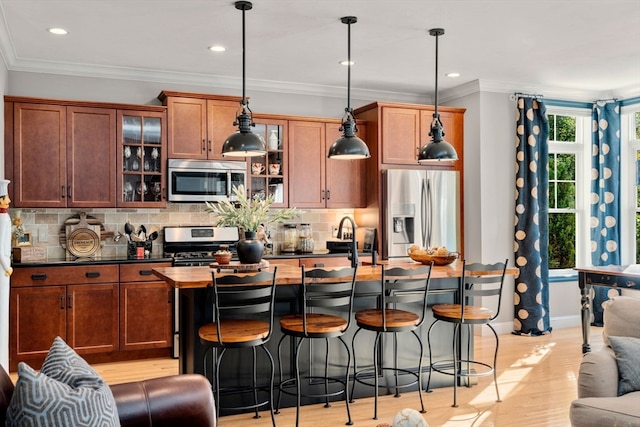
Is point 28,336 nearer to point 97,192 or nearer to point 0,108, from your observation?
point 97,192

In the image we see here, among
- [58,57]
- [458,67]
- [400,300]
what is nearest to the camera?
[400,300]

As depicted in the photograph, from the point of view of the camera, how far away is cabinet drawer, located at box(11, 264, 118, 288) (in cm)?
509

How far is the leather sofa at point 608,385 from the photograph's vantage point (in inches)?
99.7

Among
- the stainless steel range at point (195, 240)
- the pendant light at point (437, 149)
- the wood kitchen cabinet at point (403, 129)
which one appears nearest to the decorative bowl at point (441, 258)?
the pendant light at point (437, 149)

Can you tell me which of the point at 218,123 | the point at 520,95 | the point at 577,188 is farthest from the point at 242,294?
the point at 577,188

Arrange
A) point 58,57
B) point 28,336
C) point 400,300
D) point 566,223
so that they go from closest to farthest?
point 400,300, point 28,336, point 58,57, point 566,223

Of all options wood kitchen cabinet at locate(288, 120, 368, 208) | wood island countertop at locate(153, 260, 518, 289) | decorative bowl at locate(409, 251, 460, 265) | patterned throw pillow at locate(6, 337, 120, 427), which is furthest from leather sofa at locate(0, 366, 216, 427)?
wood kitchen cabinet at locate(288, 120, 368, 208)

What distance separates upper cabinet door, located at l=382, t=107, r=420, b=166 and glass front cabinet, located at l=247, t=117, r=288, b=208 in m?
1.08

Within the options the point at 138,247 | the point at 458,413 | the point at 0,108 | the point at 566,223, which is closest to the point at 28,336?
the point at 138,247

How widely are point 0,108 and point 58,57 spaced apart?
70 centimetres

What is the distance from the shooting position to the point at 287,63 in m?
5.67

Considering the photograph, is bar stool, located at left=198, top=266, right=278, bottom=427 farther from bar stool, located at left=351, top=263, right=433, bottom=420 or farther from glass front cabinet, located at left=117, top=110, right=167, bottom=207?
glass front cabinet, located at left=117, top=110, right=167, bottom=207

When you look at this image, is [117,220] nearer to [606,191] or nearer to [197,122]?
[197,122]

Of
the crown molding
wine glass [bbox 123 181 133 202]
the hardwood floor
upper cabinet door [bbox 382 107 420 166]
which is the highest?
the crown molding
